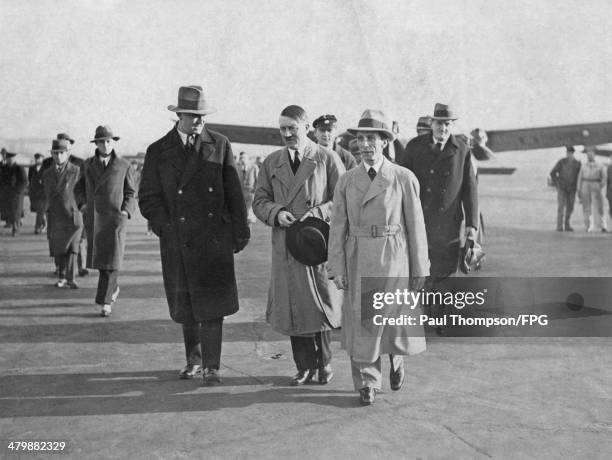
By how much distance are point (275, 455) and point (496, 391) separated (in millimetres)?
1902

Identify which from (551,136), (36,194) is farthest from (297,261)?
(36,194)

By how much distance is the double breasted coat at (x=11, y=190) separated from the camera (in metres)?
17.0

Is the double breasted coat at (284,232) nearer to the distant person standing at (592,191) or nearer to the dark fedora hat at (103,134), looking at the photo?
the dark fedora hat at (103,134)

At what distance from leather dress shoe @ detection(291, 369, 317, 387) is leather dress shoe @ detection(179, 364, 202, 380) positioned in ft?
2.47

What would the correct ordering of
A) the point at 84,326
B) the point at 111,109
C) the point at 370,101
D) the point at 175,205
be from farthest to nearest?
1. the point at 111,109
2. the point at 370,101
3. the point at 84,326
4. the point at 175,205

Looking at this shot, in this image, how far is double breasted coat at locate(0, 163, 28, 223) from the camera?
17016 millimetres

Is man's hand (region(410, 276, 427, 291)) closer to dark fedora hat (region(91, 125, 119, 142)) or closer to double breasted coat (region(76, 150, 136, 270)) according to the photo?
double breasted coat (region(76, 150, 136, 270))

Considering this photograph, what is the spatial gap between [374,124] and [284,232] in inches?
42.1

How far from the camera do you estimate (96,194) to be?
7.79 m

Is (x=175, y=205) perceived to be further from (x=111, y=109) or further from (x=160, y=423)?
(x=111, y=109)

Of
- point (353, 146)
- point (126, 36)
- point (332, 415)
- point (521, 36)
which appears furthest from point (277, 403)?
point (126, 36)

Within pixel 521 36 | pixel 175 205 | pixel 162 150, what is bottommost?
pixel 175 205

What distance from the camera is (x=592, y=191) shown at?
656 inches

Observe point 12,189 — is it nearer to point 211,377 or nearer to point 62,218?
point 62,218
